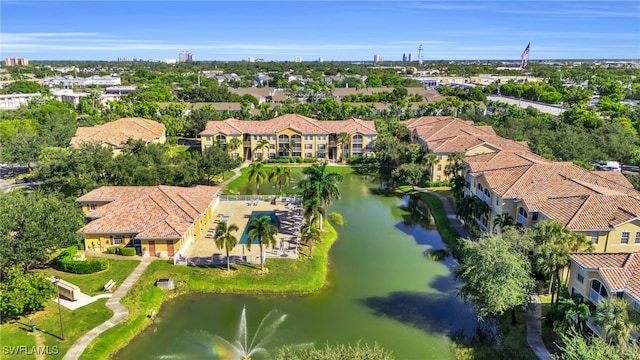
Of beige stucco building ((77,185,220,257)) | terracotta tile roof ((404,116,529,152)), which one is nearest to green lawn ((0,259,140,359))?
beige stucco building ((77,185,220,257))

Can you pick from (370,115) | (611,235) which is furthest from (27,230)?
(370,115)

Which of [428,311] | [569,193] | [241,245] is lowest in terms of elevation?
[428,311]

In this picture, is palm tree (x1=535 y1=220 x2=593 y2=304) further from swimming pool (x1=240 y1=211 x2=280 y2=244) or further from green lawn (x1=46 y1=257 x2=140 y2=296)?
green lawn (x1=46 y1=257 x2=140 y2=296)

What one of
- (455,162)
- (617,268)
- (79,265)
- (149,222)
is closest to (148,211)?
(149,222)

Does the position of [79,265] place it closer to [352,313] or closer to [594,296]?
[352,313]

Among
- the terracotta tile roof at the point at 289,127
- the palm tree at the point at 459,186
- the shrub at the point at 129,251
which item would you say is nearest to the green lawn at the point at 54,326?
the shrub at the point at 129,251

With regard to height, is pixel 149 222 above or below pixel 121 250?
above
